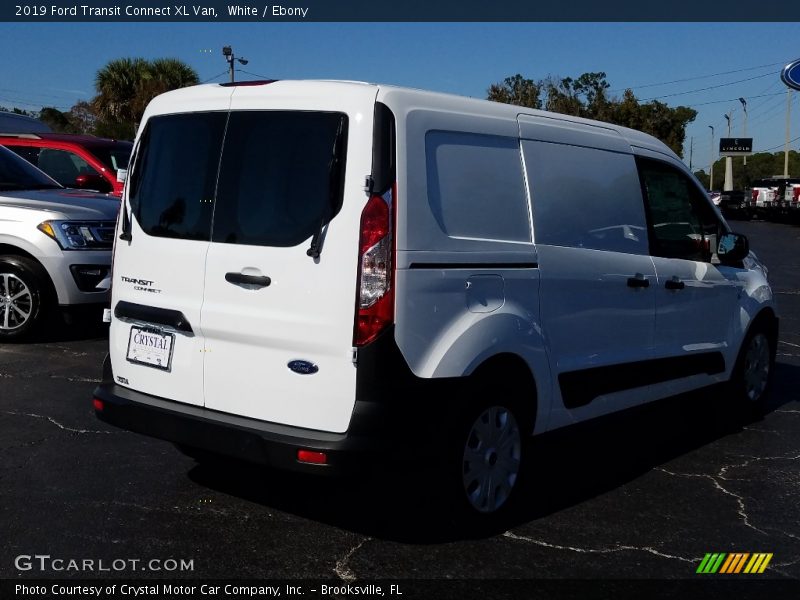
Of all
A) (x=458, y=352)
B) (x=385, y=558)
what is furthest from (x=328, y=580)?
(x=458, y=352)

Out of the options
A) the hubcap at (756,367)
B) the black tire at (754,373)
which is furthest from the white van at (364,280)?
the hubcap at (756,367)

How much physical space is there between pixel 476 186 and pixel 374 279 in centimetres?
76

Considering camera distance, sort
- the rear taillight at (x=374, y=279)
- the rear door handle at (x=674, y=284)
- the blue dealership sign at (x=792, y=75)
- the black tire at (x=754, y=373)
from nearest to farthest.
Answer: the rear taillight at (x=374, y=279) < the rear door handle at (x=674, y=284) < the black tire at (x=754, y=373) < the blue dealership sign at (x=792, y=75)

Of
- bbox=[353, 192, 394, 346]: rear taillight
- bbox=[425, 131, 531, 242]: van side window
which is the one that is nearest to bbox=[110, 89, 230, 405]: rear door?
bbox=[353, 192, 394, 346]: rear taillight

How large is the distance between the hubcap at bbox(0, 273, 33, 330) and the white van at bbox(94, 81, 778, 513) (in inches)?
174

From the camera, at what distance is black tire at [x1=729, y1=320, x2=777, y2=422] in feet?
21.7

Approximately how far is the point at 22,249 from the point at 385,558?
601cm

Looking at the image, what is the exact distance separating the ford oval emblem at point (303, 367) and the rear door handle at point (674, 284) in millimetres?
2518

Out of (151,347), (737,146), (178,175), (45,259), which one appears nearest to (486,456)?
(151,347)

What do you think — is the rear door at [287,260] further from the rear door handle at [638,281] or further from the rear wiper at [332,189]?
the rear door handle at [638,281]

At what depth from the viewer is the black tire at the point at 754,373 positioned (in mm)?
6617

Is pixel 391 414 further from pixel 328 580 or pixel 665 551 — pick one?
pixel 665 551

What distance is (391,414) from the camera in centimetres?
391

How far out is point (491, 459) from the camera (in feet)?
14.6
